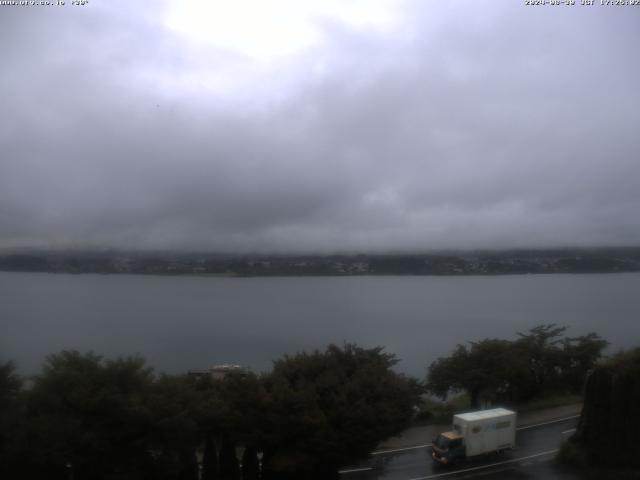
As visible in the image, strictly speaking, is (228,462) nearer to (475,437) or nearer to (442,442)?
(442,442)

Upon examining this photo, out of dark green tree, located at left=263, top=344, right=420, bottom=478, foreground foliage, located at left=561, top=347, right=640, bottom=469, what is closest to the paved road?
foreground foliage, located at left=561, top=347, right=640, bottom=469

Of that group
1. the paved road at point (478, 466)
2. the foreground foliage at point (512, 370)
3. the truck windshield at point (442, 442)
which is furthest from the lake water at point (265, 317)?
the truck windshield at point (442, 442)

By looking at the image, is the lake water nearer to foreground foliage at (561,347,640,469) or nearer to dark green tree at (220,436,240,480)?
dark green tree at (220,436,240,480)

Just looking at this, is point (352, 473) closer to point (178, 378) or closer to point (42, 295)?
point (178, 378)

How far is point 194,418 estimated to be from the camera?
10.9 metres

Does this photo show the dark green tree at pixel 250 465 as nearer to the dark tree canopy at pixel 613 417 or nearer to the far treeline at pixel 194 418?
the far treeline at pixel 194 418

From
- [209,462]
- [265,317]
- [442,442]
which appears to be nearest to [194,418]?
[209,462]

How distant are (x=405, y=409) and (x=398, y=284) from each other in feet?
236

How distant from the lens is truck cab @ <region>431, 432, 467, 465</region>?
43.6 ft

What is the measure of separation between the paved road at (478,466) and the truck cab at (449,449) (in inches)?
7.7

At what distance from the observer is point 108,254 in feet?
97.8

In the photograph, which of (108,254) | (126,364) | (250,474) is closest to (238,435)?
(250,474)

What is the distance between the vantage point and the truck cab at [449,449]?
13289 millimetres

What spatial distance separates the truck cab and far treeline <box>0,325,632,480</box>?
125 centimetres
